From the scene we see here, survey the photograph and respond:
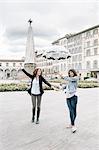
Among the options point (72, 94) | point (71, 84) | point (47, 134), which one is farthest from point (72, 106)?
Result: point (47, 134)

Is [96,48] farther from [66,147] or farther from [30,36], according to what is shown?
[66,147]

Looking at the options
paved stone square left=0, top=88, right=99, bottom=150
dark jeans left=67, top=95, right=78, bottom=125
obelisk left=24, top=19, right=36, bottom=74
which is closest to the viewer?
paved stone square left=0, top=88, right=99, bottom=150

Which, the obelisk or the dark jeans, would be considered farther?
the obelisk

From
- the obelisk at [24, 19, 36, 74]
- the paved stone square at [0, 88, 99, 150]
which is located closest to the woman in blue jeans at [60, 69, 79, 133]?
the paved stone square at [0, 88, 99, 150]

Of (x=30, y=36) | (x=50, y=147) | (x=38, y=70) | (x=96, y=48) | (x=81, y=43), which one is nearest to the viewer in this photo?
(x=50, y=147)

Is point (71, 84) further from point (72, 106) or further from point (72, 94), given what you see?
point (72, 106)

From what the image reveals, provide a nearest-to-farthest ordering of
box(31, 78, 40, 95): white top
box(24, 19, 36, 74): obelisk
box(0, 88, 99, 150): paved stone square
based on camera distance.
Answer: box(0, 88, 99, 150): paved stone square < box(31, 78, 40, 95): white top < box(24, 19, 36, 74): obelisk

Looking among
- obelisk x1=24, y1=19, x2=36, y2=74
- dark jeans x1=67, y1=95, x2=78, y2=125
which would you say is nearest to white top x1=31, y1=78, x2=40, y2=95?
dark jeans x1=67, y1=95, x2=78, y2=125

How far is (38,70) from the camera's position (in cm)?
768

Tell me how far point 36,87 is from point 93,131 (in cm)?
195

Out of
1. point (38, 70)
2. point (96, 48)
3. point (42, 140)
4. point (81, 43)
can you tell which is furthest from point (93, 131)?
Answer: point (81, 43)

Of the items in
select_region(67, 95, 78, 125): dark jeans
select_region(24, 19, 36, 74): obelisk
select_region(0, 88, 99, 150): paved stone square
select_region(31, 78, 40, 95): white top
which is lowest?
select_region(0, 88, 99, 150): paved stone square

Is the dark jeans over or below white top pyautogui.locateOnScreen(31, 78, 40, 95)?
below

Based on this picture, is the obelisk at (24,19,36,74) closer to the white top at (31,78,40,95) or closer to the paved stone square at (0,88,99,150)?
the paved stone square at (0,88,99,150)
